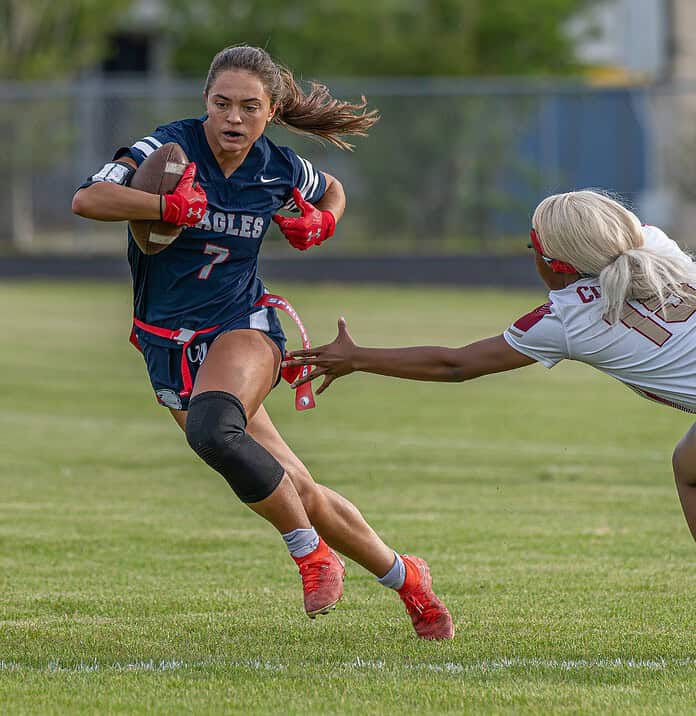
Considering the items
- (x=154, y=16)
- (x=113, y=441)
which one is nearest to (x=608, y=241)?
(x=113, y=441)

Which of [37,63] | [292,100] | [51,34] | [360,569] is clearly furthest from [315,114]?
[51,34]

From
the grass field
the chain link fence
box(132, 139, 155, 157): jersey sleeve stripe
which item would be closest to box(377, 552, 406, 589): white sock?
Answer: the grass field

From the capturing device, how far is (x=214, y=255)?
227 inches

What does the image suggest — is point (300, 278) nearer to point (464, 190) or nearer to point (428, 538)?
point (464, 190)

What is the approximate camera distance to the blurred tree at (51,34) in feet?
108

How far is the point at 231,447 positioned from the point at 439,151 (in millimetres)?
21898

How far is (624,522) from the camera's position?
8016mm

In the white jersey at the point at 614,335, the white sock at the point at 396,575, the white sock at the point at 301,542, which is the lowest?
the white sock at the point at 396,575

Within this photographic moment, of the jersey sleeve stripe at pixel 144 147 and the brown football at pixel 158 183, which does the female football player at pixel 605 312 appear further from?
the jersey sleeve stripe at pixel 144 147

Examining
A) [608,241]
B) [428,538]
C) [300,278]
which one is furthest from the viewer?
[300,278]

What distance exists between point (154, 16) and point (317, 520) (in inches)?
1493

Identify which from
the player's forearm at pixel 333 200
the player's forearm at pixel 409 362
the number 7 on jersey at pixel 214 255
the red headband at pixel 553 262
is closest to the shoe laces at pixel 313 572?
the player's forearm at pixel 409 362

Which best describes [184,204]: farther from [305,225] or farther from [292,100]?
[292,100]

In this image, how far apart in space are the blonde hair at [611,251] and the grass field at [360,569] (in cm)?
126
